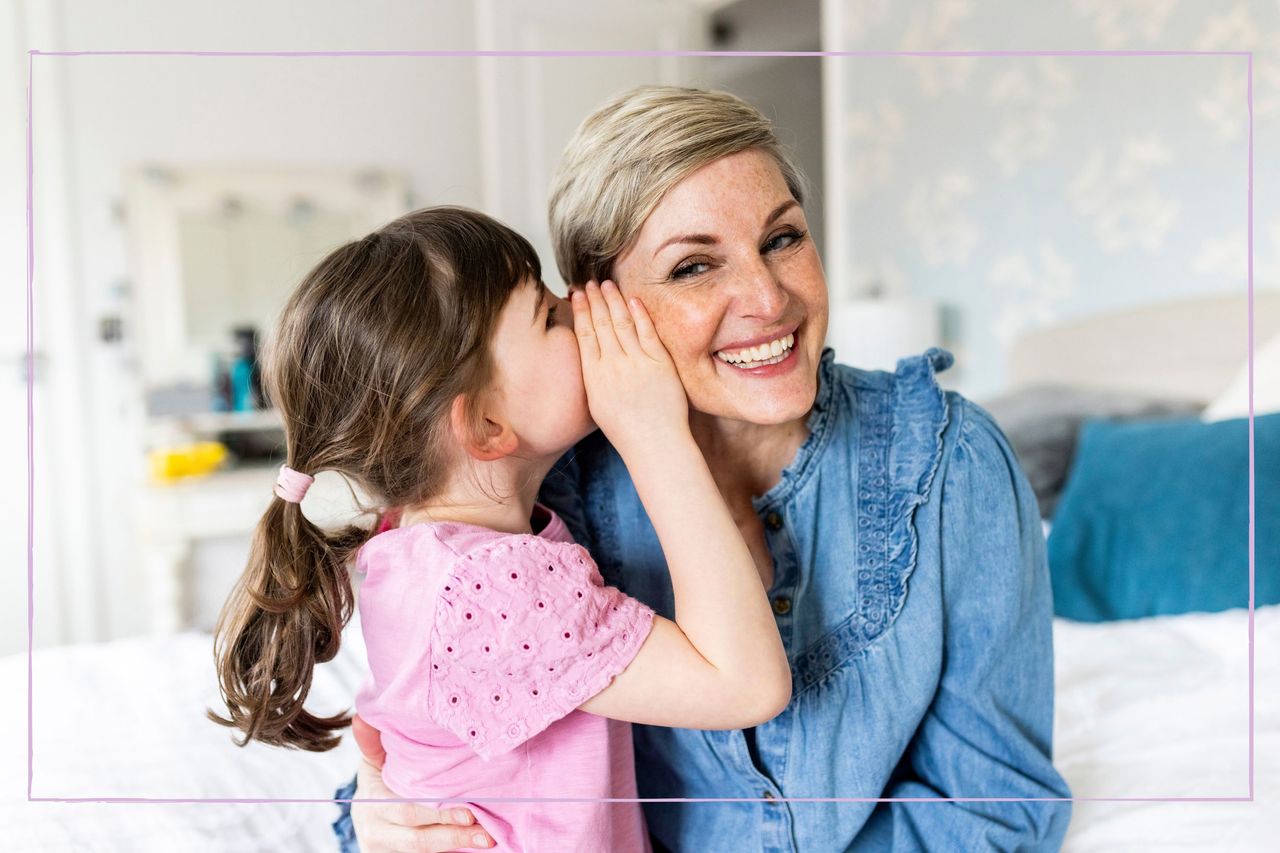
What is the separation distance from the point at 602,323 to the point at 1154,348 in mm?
1700

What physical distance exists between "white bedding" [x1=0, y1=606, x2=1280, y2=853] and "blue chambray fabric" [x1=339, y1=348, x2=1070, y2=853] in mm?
190

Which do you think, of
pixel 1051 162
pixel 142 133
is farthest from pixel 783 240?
pixel 1051 162

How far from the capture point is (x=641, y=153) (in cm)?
66

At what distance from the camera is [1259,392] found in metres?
1.58

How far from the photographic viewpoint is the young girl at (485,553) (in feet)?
1.95

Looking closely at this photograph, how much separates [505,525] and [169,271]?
3.88 feet

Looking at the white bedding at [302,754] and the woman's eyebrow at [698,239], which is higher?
the woman's eyebrow at [698,239]

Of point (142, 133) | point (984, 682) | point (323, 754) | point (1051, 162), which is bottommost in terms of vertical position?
point (323, 754)

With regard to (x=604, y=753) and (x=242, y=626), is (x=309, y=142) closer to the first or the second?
(x=242, y=626)

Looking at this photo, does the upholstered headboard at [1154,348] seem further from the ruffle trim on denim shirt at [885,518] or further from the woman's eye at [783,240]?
the woman's eye at [783,240]

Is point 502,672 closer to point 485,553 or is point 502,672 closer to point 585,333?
point 485,553

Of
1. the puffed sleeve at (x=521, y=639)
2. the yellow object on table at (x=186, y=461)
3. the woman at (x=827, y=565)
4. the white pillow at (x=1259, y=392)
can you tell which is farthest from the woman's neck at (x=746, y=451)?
the white pillow at (x=1259, y=392)

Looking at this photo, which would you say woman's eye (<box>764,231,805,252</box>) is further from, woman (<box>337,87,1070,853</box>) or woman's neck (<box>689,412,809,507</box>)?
woman's neck (<box>689,412,809,507</box>)

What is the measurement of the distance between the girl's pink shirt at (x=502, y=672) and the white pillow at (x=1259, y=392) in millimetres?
1288
